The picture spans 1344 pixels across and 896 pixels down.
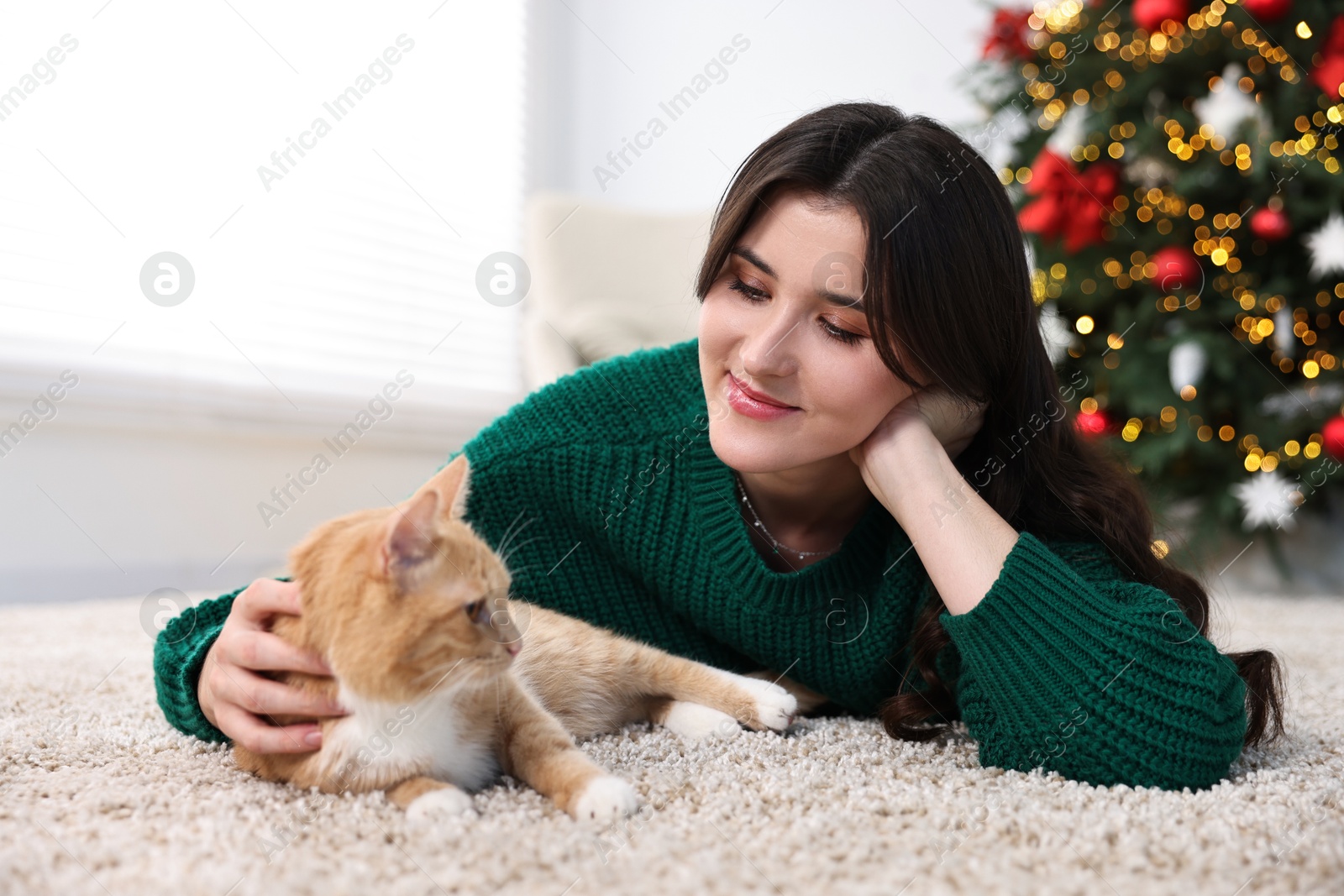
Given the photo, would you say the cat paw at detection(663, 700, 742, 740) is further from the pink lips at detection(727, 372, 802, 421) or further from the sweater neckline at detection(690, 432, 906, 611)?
the pink lips at detection(727, 372, 802, 421)

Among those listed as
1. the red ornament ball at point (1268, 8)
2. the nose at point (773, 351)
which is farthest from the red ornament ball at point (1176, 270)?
the nose at point (773, 351)

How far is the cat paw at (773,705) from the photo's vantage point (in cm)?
108

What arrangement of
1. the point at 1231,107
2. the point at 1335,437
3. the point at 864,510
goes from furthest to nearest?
the point at 1231,107, the point at 1335,437, the point at 864,510

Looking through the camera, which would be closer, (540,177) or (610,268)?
(610,268)

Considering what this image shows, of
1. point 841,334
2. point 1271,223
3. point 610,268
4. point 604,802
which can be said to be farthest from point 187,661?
point 1271,223

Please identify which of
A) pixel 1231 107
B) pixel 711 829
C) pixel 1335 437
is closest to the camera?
pixel 711 829

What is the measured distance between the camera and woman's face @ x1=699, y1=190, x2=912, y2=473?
1025mm

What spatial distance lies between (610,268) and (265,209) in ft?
3.55

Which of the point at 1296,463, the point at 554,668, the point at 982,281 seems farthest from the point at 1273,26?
the point at 554,668

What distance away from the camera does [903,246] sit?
1026 millimetres

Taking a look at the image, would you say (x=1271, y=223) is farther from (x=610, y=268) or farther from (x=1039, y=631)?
(x=1039, y=631)

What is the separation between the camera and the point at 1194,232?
108 inches

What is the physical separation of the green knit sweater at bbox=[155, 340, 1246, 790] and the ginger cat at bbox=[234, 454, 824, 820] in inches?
10.7

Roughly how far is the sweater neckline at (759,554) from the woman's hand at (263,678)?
0.54 m
